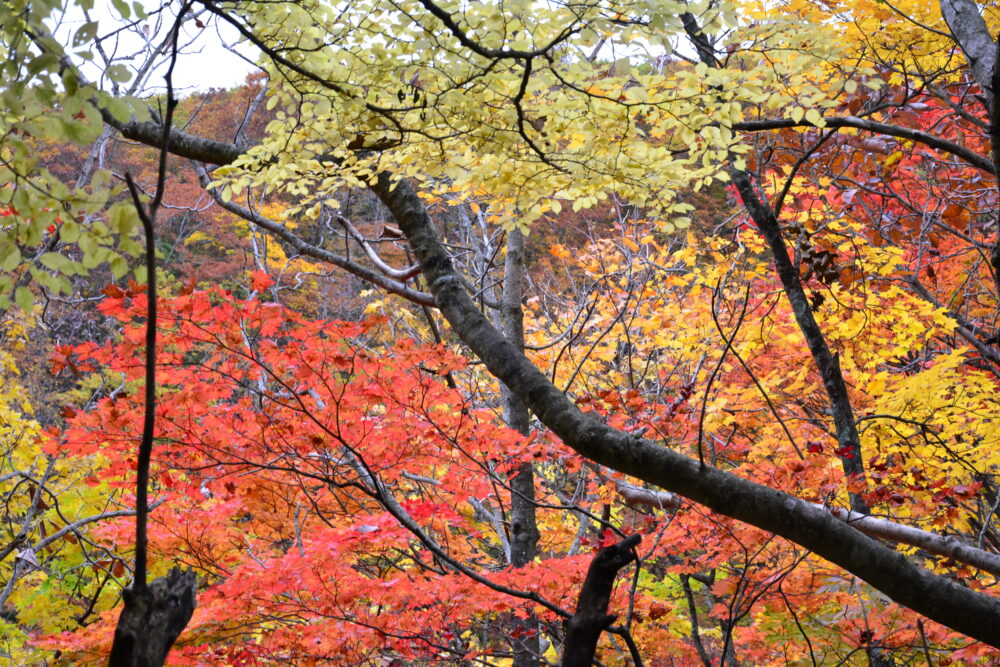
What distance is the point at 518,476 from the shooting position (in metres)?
5.66

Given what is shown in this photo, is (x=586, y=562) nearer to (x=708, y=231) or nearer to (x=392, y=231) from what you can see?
(x=392, y=231)

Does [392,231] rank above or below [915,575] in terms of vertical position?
above

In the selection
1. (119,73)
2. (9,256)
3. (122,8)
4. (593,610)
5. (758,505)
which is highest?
(122,8)

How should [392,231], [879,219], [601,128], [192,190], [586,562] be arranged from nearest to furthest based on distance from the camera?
[601,128] → [392,231] → [586,562] → [879,219] → [192,190]

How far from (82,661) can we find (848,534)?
5.93 metres

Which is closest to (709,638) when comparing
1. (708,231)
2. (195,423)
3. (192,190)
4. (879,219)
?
(708,231)

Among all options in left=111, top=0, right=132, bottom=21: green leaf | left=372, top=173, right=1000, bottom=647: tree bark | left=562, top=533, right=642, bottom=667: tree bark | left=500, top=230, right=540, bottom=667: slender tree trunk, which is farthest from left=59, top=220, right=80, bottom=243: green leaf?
left=500, top=230, right=540, bottom=667: slender tree trunk

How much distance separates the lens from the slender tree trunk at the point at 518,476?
17.7 feet

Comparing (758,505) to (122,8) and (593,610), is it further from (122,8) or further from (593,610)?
(122,8)

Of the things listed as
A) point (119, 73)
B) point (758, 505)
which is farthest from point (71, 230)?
point (758, 505)

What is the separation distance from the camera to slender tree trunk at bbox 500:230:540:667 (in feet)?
17.7

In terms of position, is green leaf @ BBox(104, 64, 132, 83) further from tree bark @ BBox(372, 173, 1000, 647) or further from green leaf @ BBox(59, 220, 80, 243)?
tree bark @ BBox(372, 173, 1000, 647)

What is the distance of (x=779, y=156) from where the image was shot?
5.89 m

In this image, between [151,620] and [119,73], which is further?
[119,73]
